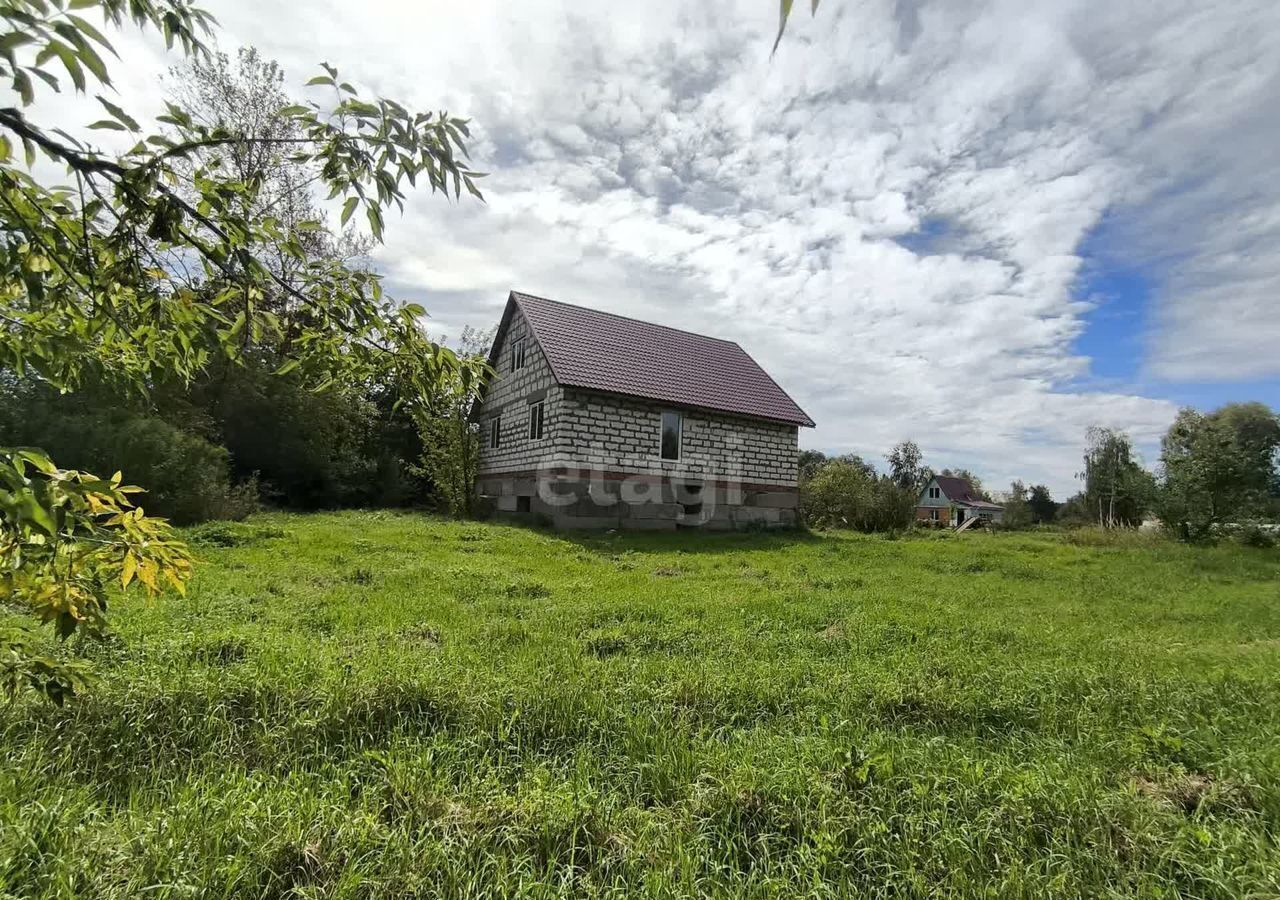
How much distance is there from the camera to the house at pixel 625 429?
1517 cm

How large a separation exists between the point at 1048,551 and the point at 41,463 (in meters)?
18.7

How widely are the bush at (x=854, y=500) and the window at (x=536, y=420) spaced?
9.50 meters

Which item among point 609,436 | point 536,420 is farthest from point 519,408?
point 609,436

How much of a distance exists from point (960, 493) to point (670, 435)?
50.8 metres

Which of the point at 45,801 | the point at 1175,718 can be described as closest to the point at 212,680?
the point at 45,801

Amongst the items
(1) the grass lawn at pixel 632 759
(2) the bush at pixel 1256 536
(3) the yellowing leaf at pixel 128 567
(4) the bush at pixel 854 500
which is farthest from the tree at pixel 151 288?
(2) the bush at pixel 1256 536

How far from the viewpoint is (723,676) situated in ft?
13.3

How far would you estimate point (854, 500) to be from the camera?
20.9 metres

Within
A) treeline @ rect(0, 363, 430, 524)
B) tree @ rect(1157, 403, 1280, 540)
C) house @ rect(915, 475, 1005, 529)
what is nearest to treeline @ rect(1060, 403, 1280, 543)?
tree @ rect(1157, 403, 1280, 540)

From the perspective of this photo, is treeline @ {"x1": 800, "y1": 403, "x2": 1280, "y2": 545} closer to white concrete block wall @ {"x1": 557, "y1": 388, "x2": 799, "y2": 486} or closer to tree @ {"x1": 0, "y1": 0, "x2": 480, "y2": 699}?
white concrete block wall @ {"x1": 557, "y1": 388, "x2": 799, "y2": 486}

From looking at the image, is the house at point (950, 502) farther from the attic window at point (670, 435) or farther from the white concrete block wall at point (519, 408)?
the white concrete block wall at point (519, 408)

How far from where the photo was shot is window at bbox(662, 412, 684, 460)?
16.4m

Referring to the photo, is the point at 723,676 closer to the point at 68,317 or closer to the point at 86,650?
the point at 68,317

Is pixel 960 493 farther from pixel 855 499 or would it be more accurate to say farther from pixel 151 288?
pixel 151 288
